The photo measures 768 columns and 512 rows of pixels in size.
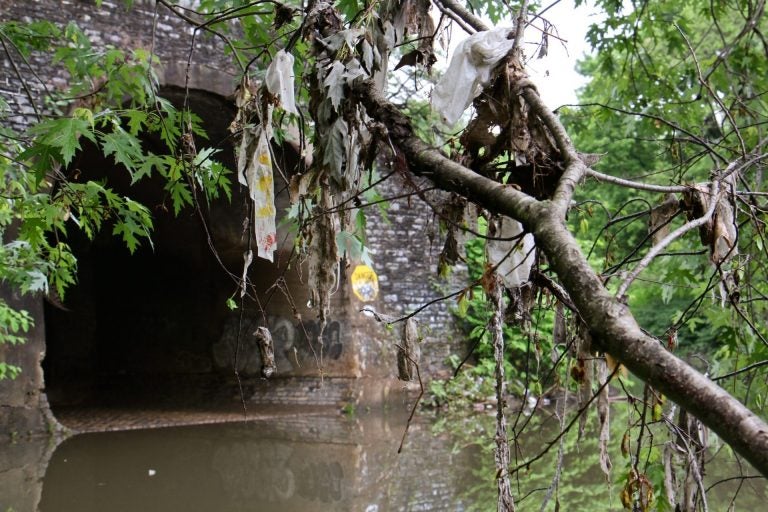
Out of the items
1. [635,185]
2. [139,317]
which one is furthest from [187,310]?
[635,185]

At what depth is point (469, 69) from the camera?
185cm

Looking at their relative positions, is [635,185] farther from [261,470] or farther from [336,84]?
[261,470]

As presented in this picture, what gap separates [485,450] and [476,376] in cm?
332

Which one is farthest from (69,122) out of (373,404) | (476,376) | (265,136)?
(476,376)

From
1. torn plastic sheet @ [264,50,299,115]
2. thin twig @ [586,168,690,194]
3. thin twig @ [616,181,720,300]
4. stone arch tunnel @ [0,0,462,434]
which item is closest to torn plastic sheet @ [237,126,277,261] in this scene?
torn plastic sheet @ [264,50,299,115]

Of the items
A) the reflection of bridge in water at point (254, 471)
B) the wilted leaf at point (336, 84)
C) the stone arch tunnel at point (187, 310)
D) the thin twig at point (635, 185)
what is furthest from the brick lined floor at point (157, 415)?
the thin twig at point (635, 185)

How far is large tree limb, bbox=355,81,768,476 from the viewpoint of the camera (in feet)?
2.99

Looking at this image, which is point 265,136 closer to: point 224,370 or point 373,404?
point 373,404

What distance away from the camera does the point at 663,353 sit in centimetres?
A: 102

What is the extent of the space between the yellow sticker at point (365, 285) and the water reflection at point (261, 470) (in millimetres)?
1645

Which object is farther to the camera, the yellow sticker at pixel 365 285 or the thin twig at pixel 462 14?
the yellow sticker at pixel 365 285

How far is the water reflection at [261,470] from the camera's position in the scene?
193 inches

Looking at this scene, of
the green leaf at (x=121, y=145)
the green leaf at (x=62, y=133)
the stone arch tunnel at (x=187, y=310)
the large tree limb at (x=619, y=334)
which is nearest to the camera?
the large tree limb at (x=619, y=334)

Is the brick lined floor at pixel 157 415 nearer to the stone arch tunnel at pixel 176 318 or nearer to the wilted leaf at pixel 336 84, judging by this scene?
the stone arch tunnel at pixel 176 318
